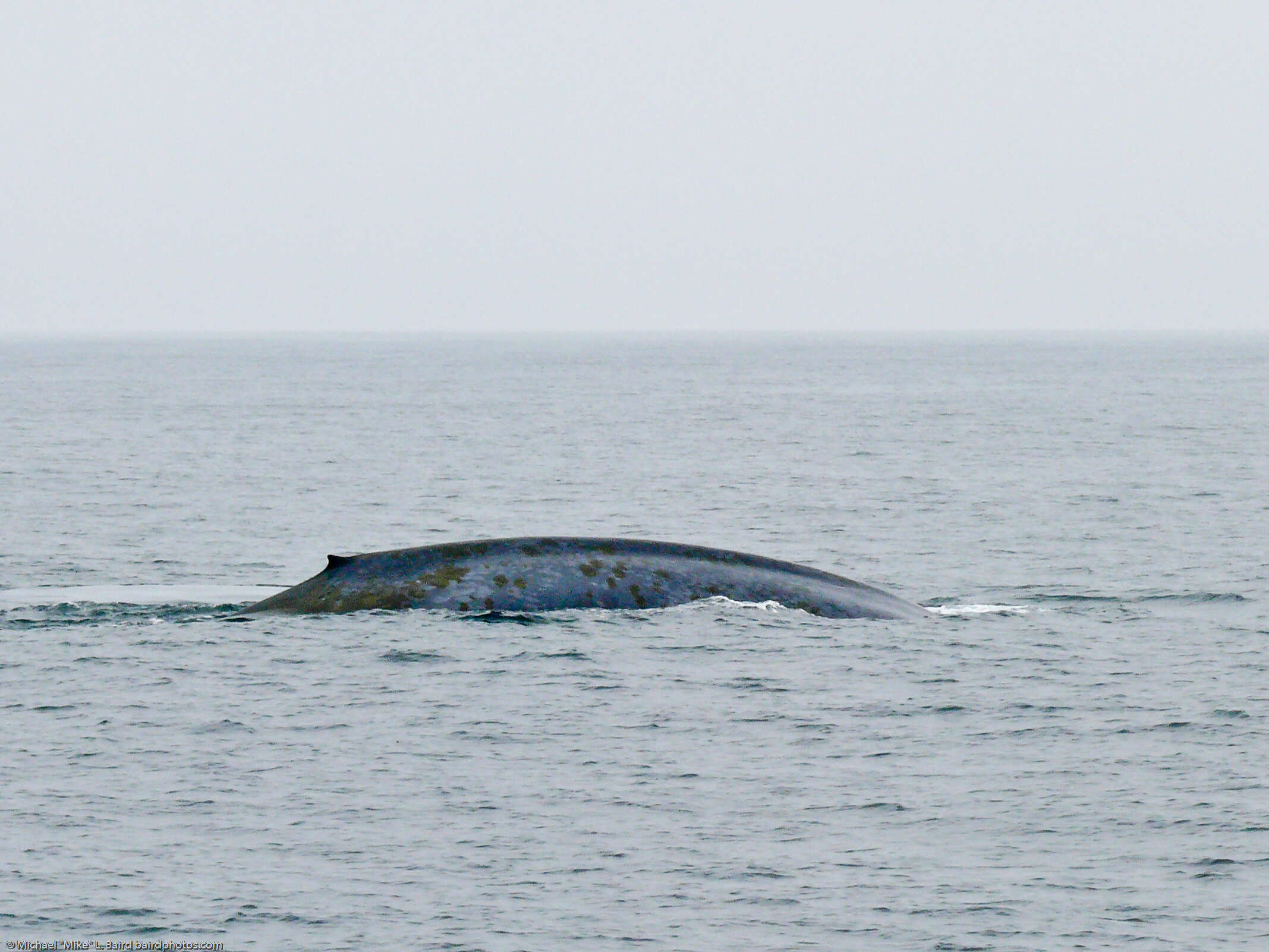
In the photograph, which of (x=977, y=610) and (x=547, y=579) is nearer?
(x=547, y=579)

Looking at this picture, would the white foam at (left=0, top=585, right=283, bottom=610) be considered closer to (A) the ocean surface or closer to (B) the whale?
(A) the ocean surface

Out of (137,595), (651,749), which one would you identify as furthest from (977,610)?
(137,595)

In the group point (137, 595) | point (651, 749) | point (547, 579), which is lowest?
point (651, 749)

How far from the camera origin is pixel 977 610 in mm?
32531

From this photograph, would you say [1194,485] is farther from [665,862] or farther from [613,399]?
[613,399]

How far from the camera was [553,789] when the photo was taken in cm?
2017

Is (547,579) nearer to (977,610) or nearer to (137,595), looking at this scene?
(977,610)

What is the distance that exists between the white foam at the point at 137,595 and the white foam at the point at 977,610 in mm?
12273

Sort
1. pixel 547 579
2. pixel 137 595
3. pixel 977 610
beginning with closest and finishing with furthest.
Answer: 1. pixel 547 579
2. pixel 977 610
3. pixel 137 595

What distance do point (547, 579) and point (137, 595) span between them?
965cm

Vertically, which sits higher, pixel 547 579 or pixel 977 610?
pixel 547 579

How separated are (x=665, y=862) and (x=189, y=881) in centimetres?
460

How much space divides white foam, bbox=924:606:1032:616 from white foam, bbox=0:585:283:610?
483 inches

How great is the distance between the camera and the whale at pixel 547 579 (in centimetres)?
2764
